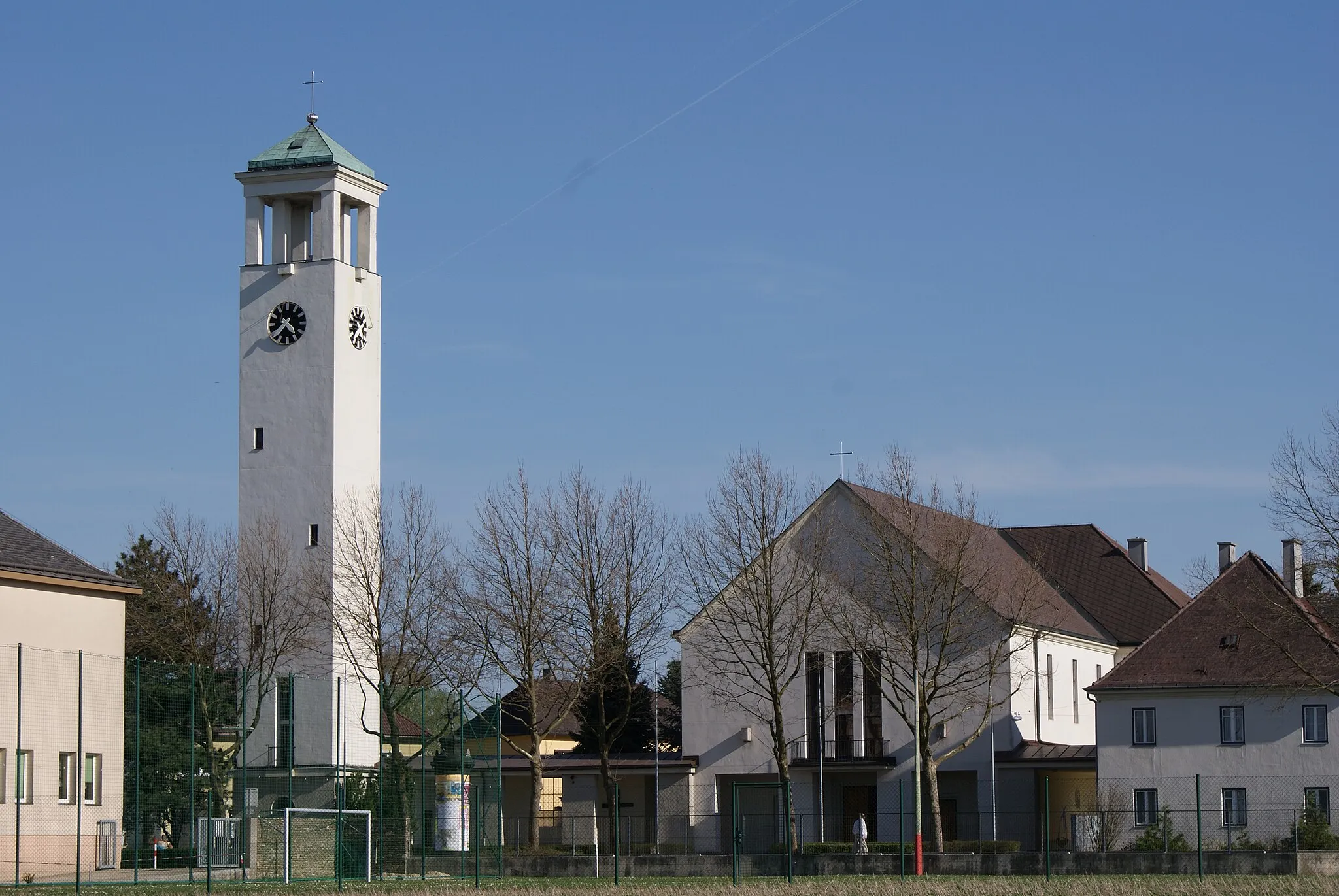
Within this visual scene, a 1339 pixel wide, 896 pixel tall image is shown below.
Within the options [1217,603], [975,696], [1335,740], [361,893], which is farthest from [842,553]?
[361,893]

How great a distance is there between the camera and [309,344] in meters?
69.2

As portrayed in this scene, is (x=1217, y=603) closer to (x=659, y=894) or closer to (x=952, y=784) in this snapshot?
(x=952, y=784)

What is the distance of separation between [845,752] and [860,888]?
30583 millimetres

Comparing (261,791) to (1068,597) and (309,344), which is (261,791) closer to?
(309,344)

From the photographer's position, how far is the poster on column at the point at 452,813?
1569 inches

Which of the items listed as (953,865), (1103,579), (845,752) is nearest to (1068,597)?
(1103,579)

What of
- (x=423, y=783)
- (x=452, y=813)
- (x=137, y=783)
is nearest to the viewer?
(x=137, y=783)

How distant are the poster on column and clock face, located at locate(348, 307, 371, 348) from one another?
1221 inches

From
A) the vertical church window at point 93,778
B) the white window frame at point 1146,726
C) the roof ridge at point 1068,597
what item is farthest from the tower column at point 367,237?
the vertical church window at point 93,778

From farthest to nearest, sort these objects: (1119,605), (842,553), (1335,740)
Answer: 1. (1119,605)
2. (842,553)
3. (1335,740)

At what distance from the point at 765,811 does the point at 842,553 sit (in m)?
8.96

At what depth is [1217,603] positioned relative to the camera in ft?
189

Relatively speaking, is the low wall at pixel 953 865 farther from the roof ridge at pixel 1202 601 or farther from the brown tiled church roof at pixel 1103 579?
the brown tiled church roof at pixel 1103 579

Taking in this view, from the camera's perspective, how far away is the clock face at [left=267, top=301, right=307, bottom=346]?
69.5 meters
